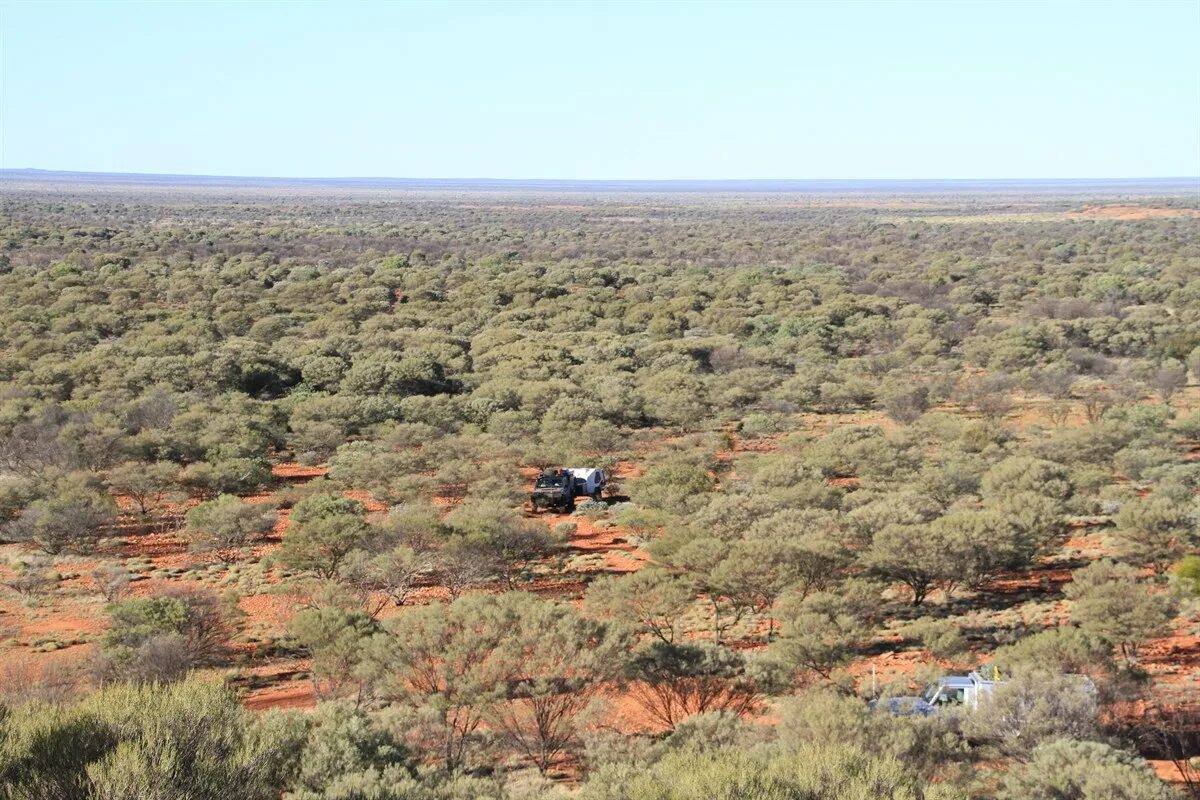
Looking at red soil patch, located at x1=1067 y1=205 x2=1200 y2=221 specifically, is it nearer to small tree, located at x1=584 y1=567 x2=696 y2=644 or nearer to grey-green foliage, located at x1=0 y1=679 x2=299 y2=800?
small tree, located at x1=584 y1=567 x2=696 y2=644

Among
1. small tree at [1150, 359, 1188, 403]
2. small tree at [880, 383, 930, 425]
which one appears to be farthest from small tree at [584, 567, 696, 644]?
small tree at [1150, 359, 1188, 403]

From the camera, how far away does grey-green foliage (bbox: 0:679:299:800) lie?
324 inches

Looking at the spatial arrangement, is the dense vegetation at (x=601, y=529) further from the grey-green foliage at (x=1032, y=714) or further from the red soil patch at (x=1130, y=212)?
the red soil patch at (x=1130, y=212)

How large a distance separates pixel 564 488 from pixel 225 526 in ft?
24.2

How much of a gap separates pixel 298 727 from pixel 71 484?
15.3 m

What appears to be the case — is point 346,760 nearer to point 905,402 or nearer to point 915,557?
point 915,557

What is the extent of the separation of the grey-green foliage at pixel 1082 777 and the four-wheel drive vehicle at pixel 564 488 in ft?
49.0

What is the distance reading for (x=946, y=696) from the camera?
43.8ft

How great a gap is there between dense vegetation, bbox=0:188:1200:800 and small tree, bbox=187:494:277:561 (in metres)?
0.11

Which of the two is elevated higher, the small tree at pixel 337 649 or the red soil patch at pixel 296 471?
the small tree at pixel 337 649

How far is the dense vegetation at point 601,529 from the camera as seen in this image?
1039cm

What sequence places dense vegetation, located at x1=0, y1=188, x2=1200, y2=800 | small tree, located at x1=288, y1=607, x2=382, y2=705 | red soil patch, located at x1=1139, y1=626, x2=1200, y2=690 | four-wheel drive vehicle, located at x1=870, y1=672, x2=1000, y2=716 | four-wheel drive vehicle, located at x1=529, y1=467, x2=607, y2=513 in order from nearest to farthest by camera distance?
dense vegetation, located at x1=0, y1=188, x2=1200, y2=800 → four-wheel drive vehicle, located at x1=870, y1=672, x2=1000, y2=716 → small tree, located at x1=288, y1=607, x2=382, y2=705 → red soil patch, located at x1=1139, y1=626, x2=1200, y2=690 → four-wheel drive vehicle, located at x1=529, y1=467, x2=607, y2=513

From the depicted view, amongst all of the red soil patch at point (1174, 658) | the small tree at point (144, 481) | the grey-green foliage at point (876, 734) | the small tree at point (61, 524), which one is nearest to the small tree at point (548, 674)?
the grey-green foliage at point (876, 734)

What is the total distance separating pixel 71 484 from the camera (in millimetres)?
23625
